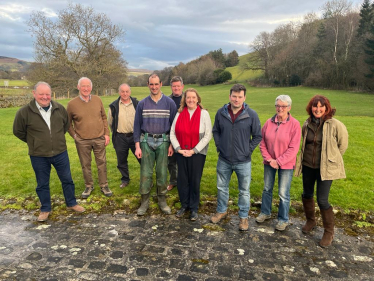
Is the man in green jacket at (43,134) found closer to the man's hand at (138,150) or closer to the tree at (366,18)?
the man's hand at (138,150)

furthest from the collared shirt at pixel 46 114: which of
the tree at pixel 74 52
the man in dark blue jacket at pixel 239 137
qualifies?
the tree at pixel 74 52

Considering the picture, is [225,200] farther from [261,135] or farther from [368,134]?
[368,134]

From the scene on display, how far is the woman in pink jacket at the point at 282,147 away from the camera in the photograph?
4211mm

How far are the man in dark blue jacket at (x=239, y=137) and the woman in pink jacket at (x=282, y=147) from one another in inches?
9.8

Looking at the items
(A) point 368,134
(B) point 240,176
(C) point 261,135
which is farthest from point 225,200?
(A) point 368,134

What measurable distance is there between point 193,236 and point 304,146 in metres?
2.41

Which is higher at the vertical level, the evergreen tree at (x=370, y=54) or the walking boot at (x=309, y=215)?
the evergreen tree at (x=370, y=54)

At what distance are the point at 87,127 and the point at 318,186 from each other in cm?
463

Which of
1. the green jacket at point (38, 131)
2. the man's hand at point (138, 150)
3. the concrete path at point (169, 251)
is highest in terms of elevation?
the green jacket at point (38, 131)

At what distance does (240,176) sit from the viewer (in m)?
4.53

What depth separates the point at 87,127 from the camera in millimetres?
5449

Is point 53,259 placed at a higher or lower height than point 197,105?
lower

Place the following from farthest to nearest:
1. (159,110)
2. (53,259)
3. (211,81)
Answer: (211,81) → (159,110) → (53,259)

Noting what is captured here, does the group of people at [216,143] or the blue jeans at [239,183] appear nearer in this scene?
the group of people at [216,143]
